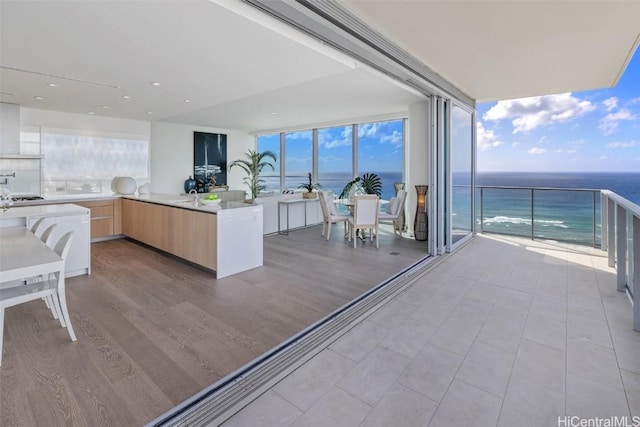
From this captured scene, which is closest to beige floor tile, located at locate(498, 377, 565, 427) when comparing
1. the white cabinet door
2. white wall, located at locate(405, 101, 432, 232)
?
the white cabinet door

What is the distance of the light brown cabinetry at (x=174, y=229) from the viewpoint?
3.91 metres

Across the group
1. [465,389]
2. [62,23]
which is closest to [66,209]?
[62,23]

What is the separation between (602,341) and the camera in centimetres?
231

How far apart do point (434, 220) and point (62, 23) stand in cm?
482

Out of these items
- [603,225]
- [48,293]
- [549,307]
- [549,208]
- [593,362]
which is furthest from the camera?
[549,208]

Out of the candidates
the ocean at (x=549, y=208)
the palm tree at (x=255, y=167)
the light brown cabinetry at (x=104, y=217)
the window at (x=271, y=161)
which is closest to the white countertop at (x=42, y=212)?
the light brown cabinetry at (x=104, y=217)

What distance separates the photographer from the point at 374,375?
1925 mm

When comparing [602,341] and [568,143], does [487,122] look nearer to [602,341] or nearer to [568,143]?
[568,143]

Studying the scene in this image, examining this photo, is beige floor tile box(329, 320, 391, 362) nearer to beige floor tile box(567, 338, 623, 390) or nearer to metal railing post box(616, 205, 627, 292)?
beige floor tile box(567, 338, 623, 390)

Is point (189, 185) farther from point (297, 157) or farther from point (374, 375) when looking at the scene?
point (374, 375)

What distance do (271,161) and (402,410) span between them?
9.07 m

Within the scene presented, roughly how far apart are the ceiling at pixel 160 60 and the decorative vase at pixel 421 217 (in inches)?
69.3

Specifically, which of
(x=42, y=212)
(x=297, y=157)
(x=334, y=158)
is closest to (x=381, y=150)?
(x=334, y=158)

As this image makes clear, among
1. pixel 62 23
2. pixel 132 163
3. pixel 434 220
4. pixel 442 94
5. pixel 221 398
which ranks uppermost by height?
pixel 442 94
